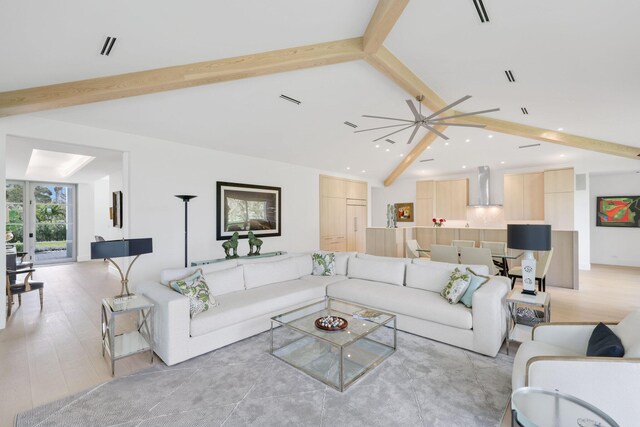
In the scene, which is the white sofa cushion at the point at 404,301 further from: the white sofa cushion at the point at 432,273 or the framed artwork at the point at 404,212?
the framed artwork at the point at 404,212

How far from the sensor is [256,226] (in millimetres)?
6160

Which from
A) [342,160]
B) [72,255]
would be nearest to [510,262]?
[342,160]

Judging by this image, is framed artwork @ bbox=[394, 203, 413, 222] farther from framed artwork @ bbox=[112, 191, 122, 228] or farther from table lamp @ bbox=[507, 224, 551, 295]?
framed artwork @ bbox=[112, 191, 122, 228]

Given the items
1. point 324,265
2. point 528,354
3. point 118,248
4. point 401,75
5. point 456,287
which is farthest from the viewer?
point 324,265

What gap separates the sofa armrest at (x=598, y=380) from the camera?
1469mm

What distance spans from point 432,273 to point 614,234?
7661 millimetres

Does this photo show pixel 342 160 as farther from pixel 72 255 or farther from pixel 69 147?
pixel 72 255

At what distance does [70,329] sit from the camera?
11.9ft

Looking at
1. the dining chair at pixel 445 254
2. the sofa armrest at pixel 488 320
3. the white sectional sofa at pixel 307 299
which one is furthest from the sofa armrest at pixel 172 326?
the dining chair at pixel 445 254

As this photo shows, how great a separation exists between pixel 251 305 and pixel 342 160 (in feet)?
16.7

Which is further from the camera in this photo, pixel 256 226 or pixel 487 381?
pixel 256 226

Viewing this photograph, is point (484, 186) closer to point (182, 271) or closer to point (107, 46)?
point (182, 271)

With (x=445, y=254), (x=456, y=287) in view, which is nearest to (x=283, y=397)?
(x=456, y=287)

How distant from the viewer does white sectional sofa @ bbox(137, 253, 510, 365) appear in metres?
2.79
